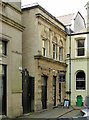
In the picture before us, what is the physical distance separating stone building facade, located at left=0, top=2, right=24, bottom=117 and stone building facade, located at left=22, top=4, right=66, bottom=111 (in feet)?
8.91

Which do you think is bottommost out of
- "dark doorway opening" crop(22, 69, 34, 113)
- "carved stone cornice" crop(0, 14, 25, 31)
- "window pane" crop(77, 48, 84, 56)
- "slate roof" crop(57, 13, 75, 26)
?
"dark doorway opening" crop(22, 69, 34, 113)

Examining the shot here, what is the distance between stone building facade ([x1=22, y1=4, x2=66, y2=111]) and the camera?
1948 cm

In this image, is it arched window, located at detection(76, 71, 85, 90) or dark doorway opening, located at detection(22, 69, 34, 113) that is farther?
arched window, located at detection(76, 71, 85, 90)

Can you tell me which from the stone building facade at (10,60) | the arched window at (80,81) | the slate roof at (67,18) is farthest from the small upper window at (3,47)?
the slate roof at (67,18)

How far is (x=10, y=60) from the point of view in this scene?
15680 millimetres

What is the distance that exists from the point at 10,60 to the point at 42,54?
204 inches

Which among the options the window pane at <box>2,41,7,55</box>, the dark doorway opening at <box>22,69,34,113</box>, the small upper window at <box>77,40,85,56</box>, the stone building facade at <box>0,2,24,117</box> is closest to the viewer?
the stone building facade at <box>0,2,24,117</box>

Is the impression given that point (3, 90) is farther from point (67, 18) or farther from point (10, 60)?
point (67, 18)

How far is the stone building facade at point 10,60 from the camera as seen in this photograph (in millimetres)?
14961

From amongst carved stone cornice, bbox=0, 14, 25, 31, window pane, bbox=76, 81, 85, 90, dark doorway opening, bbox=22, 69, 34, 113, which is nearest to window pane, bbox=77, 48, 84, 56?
window pane, bbox=76, 81, 85, 90

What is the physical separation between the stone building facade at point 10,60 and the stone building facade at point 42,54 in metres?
2.72

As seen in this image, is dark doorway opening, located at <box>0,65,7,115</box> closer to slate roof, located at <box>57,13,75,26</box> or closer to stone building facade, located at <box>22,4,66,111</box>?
stone building facade, located at <box>22,4,66,111</box>

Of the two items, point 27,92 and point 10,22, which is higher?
point 10,22

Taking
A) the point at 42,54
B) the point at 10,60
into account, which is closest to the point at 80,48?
the point at 42,54
